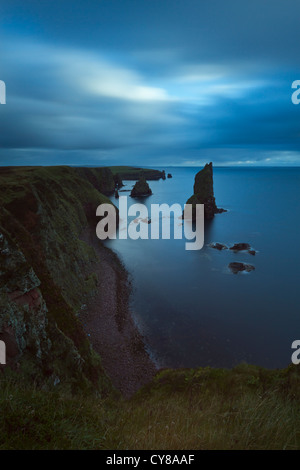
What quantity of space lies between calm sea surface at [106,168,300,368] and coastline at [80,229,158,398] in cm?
159

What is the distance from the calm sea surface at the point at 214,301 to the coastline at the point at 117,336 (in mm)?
1586

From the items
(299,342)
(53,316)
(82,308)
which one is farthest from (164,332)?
(53,316)

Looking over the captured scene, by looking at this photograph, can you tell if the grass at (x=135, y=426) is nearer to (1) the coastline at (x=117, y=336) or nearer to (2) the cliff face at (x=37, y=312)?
(2) the cliff face at (x=37, y=312)

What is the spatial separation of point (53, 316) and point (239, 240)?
62346mm

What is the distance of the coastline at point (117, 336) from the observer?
862 inches

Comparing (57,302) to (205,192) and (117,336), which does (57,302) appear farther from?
(205,192)

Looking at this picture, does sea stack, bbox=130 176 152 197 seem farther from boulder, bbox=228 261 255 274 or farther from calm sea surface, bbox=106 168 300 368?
boulder, bbox=228 261 255 274

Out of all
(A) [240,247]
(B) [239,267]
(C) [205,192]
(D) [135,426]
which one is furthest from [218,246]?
(D) [135,426]

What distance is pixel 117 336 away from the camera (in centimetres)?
2681

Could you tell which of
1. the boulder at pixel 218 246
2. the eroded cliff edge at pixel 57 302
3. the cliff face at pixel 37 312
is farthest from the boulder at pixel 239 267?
the cliff face at pixel 37 312

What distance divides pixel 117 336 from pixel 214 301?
16.7m

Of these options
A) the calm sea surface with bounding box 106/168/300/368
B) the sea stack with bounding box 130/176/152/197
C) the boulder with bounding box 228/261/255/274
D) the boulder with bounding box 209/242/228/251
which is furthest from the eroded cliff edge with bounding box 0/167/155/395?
the sea stack with bounding box 130/176/152/197

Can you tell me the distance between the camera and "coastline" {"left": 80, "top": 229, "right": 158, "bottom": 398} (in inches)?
862
